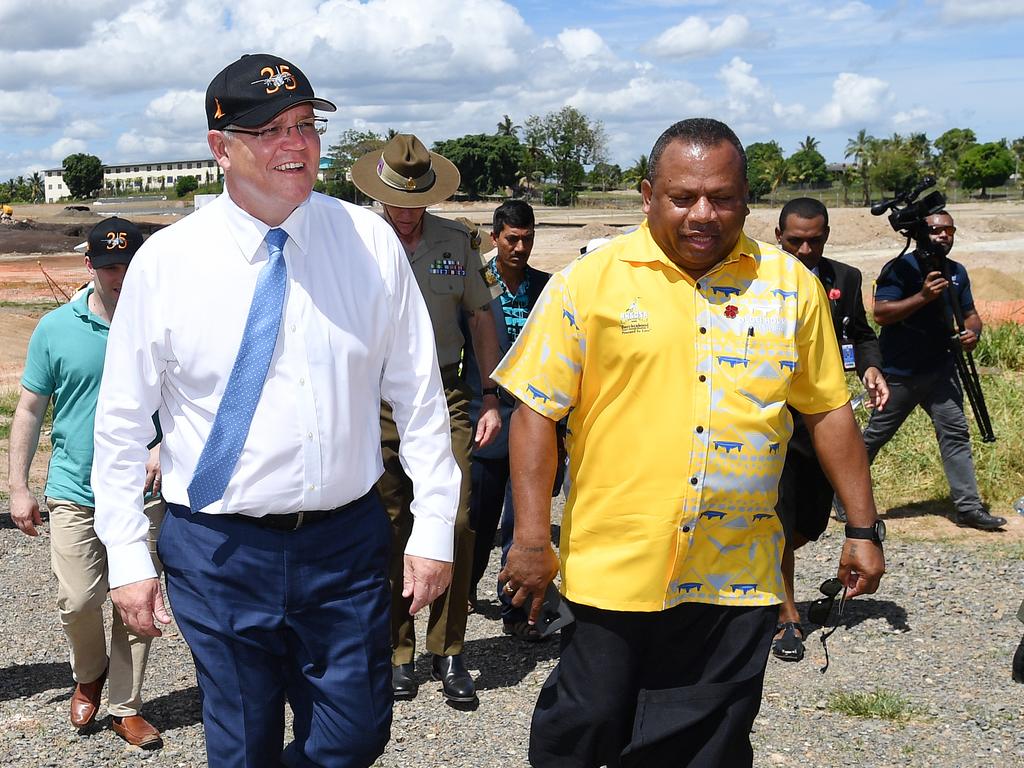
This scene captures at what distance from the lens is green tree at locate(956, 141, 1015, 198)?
98562mm

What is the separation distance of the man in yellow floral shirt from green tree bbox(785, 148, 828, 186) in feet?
360

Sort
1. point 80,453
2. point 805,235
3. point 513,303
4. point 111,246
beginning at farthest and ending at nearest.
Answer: point 513,303 < point 805,235 < point 80,453 < point 111,246

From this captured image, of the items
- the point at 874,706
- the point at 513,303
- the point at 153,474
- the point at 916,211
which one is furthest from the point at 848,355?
the point at 153,474

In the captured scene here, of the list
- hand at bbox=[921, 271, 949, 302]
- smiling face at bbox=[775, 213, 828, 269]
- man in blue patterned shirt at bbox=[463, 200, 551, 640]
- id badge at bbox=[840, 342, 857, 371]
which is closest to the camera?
smiling face at bbox=[775, 213, 828, 269]

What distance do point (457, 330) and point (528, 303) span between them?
44.5 inches

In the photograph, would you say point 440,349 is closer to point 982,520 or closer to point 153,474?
point 153,474

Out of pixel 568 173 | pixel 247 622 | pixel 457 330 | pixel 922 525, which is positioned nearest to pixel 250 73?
pixel 247 622

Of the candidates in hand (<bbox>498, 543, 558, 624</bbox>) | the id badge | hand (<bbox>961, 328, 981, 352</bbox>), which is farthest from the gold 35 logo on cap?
hand (<bbox>961, 328, 981, 352</bbox>)

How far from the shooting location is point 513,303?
6.38 m

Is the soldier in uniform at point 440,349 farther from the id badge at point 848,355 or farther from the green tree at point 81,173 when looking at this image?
the green tree at point 81,173

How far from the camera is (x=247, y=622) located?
2.93 metres

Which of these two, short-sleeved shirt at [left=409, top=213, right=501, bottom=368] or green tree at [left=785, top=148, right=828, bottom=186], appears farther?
green tree at [left=785, top=148, right=828, bottom=186]

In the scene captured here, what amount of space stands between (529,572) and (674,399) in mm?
628

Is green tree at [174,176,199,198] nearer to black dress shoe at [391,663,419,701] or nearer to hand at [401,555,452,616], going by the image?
black dress shoe at [391,663,419,701]
